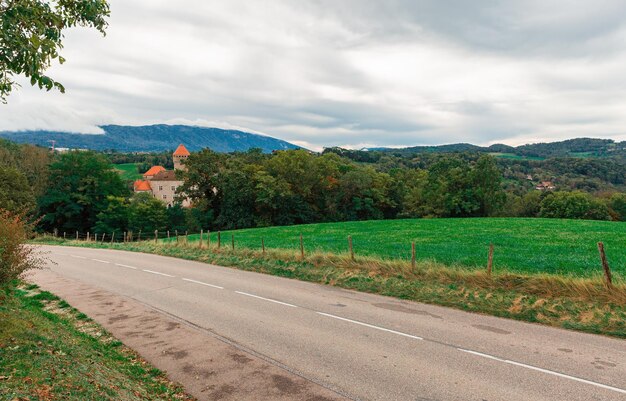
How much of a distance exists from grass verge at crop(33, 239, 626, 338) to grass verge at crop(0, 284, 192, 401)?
8399mm

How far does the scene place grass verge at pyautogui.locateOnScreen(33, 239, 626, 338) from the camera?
32.4 ft

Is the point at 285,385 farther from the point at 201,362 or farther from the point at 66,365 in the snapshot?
the point at 66,365

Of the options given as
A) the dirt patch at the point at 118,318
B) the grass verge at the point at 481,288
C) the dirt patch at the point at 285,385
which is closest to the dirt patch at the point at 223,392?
the dirt patch at the point at 285,385

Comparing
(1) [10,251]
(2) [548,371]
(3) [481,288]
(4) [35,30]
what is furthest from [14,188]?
(2) [548,371]

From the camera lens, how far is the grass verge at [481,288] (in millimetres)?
9867

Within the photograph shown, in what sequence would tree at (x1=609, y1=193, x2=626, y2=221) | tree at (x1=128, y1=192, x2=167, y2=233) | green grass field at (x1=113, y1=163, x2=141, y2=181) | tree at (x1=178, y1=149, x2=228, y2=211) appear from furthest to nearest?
1. green grass field at (x1=113, y1=163, x2=141, y2=181)
2. tree at (x1=609, y1=193, x2=626, y2=221)
3. tree at (x1=178, y1=149, x2=228, y2=211)
4. tree at (x1=128, y1=192, x2=167, y2=233)

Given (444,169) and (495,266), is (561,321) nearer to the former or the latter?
(495,266)

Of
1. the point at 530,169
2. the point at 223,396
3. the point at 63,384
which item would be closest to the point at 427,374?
the point at 223,396

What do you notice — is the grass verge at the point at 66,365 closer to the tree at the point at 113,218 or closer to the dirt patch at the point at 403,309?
the dirt patch at the point at 403,309

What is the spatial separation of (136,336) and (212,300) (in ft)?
11.3

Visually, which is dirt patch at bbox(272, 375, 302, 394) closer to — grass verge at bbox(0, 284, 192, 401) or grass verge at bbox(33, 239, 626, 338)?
grass verge at bbox(0, 284, 192, 401)

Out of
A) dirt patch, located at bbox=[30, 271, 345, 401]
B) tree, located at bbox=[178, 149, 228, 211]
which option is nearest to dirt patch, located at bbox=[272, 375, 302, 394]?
dirt patch, located at bbox=[30, 271, 345, 401]

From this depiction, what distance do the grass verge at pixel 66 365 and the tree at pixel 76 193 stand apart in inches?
2539

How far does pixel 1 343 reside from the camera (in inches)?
237
